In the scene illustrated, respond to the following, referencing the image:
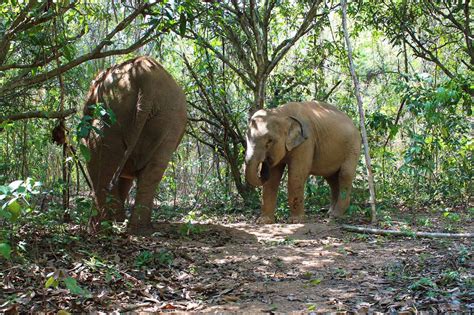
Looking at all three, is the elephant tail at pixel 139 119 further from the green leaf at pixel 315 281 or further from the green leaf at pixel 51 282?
the green leaf at pixel 51 282

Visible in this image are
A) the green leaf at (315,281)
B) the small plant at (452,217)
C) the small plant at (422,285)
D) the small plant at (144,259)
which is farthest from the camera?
the small plant at (452,217)

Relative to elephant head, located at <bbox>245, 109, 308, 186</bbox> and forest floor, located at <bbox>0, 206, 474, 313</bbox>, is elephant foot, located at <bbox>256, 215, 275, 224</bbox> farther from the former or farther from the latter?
forest floor, located at <bbox>0, 206, 474, 313</bbox>

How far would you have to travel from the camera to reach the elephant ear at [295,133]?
862 centimetres

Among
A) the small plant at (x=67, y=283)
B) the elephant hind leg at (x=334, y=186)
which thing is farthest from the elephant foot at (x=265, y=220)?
the small plant at (x=67, y=283)

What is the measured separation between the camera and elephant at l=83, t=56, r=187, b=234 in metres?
6.64

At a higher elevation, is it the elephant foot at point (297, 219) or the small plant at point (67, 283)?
the elephant foot at point (297, 219)

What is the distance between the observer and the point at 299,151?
344 inches

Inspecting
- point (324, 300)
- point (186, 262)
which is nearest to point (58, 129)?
point (186, 262)

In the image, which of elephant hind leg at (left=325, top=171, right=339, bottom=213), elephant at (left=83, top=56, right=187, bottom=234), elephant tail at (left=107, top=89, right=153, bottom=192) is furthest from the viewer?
elephant hind leg at (left=325, top=171, right=339, bottom=213)

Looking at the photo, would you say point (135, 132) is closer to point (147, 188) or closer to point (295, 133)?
point (147, 188)

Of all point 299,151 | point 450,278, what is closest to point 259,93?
point 299,151

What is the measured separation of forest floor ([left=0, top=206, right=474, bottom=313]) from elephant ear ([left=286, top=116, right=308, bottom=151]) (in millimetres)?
2239

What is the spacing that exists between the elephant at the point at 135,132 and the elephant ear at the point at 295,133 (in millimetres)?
2105

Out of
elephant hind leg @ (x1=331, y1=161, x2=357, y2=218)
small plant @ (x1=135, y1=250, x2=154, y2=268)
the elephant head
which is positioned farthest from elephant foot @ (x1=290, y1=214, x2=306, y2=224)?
small plant @ (x1=135, y1=250, x2=154, y2=268)
